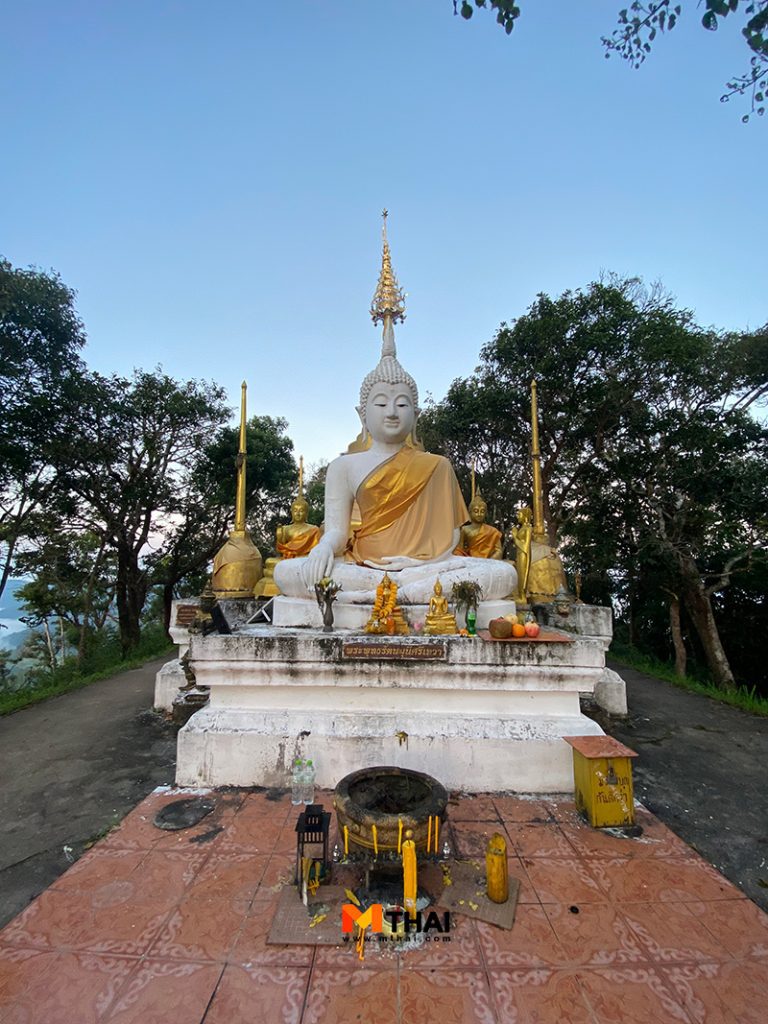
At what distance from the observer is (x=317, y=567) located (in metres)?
6.09

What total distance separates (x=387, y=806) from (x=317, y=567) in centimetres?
310

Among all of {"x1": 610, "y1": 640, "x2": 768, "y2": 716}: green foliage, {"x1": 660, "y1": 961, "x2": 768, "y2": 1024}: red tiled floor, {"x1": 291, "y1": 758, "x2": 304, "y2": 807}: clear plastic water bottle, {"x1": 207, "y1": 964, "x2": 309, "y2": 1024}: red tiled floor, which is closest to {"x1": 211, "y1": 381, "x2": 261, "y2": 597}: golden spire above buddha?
{"x1": 291, "y1": 758, "x2": 304, "y2": 807}: clear plastic water bottle

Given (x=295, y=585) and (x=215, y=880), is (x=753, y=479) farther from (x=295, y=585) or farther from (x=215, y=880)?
(x=215, y=880)

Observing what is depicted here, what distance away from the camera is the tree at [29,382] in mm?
10469

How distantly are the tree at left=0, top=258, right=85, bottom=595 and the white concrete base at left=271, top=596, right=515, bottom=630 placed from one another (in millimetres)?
8972

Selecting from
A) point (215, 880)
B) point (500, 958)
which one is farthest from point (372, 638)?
point (500, 958)

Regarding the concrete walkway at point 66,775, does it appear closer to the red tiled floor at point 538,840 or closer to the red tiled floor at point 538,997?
the red tiled floor at point 538,997

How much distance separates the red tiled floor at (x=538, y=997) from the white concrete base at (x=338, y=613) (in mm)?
3575

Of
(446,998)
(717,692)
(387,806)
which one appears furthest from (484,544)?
(446,998)

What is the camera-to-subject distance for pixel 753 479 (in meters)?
10.9

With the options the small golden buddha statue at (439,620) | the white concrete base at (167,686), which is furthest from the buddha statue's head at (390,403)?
the white concrete base at (167,686)

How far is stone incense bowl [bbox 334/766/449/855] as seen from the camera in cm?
291

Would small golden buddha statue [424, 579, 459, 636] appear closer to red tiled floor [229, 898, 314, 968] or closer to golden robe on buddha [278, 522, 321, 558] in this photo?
red tiled floor [229, 898, 314, 968]

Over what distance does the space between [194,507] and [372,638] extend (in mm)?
12748
